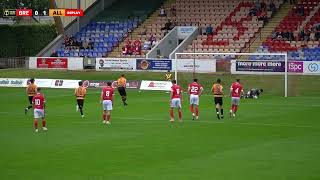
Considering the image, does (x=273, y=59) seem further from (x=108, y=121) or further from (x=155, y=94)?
(x=108, y=121)

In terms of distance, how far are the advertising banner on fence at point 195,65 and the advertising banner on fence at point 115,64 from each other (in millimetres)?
5482

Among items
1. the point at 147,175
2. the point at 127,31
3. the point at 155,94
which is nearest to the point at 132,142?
the point at 147,175

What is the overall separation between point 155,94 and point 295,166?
33.6 m

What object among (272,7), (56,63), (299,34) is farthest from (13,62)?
(299,34)

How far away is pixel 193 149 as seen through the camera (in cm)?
2784

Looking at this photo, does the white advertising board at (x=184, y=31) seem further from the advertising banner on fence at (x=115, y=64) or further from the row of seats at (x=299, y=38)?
the row of seats at (x=299, y=38)

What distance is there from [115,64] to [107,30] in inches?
405

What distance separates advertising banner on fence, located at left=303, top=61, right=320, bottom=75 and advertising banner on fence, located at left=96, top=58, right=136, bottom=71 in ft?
52.1

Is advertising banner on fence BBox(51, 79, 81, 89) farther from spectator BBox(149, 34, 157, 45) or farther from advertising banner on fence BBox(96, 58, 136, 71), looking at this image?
spectator BBox(149, 34, 157, 45)

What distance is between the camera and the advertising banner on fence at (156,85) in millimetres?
59000

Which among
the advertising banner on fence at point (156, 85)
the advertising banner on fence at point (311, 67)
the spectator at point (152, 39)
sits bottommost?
the advertising banner on fence at point (156, 85)

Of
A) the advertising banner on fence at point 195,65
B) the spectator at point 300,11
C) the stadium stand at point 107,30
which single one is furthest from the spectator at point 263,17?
the stadium stand at point 107,30

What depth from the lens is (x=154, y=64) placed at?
66.0 metres

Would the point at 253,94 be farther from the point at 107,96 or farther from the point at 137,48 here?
the point at 137,48
